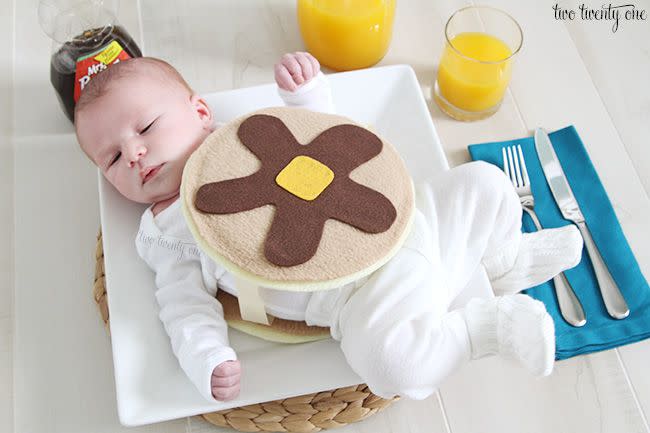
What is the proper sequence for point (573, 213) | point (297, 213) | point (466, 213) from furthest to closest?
1. point (573, 213)
2. point (466, 213)
3. point (297, 213)

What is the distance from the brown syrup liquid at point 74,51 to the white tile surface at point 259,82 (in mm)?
123

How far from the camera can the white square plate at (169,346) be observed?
91cm

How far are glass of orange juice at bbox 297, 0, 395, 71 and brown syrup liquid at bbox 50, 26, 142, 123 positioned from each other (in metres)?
0.31

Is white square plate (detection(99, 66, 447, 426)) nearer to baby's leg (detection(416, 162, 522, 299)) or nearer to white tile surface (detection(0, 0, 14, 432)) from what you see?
baby's leg (detection(416, 162, 522, 299))

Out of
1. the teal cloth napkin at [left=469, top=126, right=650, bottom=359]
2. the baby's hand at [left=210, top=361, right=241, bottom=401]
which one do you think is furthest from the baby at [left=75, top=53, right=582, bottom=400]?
the teal cloth napkin at [left=469, top=126, right=650, bottom=359]

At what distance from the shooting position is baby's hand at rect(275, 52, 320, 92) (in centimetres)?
105

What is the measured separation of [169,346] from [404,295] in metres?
0.30

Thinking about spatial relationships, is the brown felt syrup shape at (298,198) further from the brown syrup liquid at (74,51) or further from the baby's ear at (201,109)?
the brown syrup liquid at (74,51)

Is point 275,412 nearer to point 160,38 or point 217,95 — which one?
point 217,95

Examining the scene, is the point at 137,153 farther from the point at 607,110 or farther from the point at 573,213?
the point at 607,110

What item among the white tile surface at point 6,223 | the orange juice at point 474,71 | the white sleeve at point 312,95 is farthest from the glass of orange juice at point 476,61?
the white tile surface at point 6,223

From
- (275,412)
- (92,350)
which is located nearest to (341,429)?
(275,412)

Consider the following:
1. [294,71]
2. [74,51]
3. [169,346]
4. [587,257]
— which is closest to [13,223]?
[74,51]

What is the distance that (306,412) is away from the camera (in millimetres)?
968
